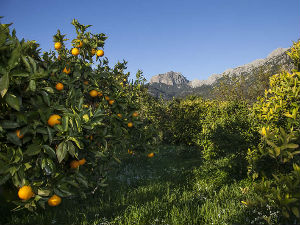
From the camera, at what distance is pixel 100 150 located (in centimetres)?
292

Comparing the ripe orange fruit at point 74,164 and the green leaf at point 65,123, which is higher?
the green leaf at point 65,123

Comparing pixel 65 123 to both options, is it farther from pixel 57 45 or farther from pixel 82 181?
pixel 57 45

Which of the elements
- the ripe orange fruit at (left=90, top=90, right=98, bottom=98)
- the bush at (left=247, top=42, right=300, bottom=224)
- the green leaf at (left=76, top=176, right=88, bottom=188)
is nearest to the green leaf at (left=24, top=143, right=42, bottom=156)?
the green leaf at (left=76, top=176, right=88, bottom=188)

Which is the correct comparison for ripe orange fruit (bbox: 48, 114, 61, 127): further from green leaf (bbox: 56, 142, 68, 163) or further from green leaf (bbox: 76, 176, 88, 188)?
green leaf (bbox: 76, 176, 88, 188)

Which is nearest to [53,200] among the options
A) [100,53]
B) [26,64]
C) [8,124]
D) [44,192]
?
[44,192]

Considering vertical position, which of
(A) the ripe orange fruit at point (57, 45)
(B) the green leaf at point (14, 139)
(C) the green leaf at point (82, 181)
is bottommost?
(C) the green leaf at point (82, 181)

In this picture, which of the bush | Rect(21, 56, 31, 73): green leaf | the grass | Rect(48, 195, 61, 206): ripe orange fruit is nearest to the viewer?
Rect(21, 56, 31, 73): green leaf

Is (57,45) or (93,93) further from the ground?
(57,45)

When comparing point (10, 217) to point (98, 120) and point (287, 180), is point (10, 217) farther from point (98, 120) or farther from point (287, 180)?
point (287, 180)

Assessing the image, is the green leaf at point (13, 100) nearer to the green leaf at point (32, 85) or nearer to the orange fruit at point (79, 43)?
the green leaf at point (32, 85)

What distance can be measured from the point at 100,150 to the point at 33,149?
1506 millimetres

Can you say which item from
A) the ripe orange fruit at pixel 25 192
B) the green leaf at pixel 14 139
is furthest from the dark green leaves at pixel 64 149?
the ripe orange fruit at pixel 25 192

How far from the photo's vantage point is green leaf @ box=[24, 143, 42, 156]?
4.69 ft

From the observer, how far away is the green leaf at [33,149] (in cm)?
143
